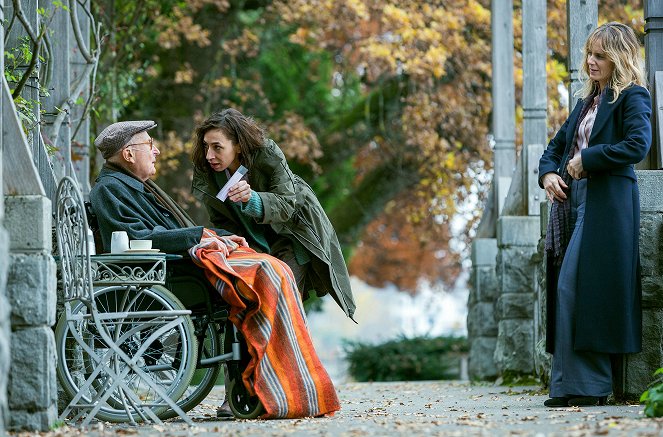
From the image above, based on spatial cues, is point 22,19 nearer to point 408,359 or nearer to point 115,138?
point 115,138

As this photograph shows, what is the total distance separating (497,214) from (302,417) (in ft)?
18.1

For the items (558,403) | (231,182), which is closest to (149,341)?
(231,182)

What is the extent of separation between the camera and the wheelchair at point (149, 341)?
5887mm

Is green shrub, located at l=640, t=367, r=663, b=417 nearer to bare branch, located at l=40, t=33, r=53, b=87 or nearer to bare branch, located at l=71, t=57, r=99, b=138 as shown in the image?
bare branch, located at l=40, t=33, r=53, b=87

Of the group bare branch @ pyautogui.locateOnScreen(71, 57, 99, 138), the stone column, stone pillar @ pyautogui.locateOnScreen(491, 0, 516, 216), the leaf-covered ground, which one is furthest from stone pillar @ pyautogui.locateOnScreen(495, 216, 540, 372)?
the stone column

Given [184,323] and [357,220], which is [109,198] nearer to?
[184,323]

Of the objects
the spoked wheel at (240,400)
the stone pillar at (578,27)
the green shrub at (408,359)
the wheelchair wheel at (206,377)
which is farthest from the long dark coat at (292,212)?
the green shrub at (408,359)

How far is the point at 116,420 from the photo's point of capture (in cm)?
615

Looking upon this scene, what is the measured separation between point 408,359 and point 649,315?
8924mm

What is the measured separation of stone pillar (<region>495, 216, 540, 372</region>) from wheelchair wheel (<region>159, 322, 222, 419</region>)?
4.18m

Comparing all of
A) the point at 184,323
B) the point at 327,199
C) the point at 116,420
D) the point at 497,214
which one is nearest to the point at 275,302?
the point at 184,323

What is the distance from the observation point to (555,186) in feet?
22.3

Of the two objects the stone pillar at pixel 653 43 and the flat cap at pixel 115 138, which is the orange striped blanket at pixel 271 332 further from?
the stone pillar at pixel 653 43

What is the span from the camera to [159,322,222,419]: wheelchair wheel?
6414 mm
